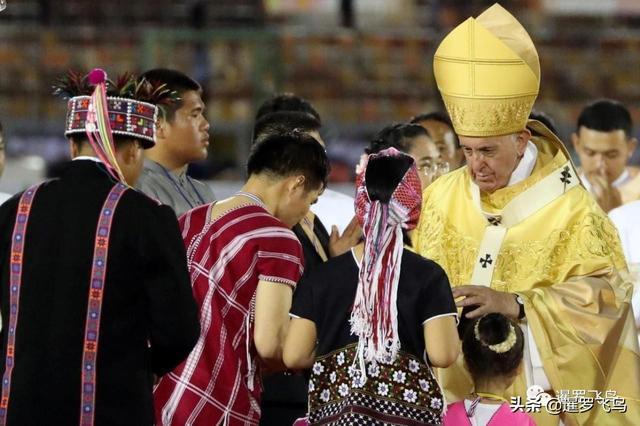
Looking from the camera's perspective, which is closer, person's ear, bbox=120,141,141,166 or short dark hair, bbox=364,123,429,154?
person's ear, bbox=120,141,141,166

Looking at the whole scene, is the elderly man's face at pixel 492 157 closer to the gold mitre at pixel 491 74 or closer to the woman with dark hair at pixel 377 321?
the gold mitre at pixel 491 74

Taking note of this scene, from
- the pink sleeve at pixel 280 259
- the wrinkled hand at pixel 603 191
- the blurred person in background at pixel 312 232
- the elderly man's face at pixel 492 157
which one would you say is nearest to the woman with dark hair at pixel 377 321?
the pink sleeve at pixel 280 259

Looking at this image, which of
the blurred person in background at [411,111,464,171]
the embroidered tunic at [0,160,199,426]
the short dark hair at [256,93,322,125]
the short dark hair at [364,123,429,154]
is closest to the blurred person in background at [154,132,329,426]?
the embroidered tunic at [0,160,199,426]

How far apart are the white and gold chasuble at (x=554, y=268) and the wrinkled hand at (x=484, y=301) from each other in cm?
8

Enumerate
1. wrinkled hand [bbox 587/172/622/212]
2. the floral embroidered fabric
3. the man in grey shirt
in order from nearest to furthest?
the floral embroidered fabric → the man in grey shirt → wrinkled hand [bbox 587/172/622/212]

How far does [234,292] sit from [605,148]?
134 inches

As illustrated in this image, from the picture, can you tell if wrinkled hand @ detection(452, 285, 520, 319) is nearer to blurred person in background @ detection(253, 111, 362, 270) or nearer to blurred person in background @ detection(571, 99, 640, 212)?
blurred person in background @ detection(253, 111, 362, 270)

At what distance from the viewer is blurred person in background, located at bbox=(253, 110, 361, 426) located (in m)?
4.30

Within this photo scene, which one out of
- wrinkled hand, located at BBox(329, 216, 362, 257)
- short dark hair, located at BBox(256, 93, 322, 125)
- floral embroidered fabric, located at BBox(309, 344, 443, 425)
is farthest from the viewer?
short dark hair, located at BBox(256, 93, 322, 125)

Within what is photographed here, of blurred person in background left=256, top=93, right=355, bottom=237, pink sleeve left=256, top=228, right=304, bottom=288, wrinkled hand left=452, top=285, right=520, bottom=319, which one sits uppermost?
blurred person in background left=256, top=93, right=355, bottom=237

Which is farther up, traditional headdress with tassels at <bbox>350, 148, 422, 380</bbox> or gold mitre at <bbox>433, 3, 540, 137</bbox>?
gold mitre at <bbox>433, 3, 540, 137</bbox>

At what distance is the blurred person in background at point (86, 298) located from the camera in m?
3.39

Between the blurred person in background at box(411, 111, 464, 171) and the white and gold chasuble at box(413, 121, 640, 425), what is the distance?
1.16 meters

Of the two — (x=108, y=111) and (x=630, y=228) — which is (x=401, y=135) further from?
(x=108, y=111)
